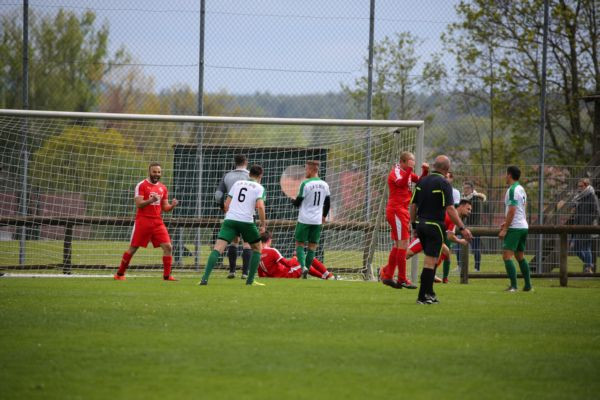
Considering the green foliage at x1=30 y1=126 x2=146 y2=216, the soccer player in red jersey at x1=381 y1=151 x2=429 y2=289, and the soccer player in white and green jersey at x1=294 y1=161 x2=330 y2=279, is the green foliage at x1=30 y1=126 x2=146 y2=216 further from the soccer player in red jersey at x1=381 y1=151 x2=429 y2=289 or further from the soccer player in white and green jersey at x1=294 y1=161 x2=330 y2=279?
the soccer player in red jersey at x1=381 y1=151 x2=429 y2=289

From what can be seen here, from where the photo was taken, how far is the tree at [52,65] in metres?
20.0

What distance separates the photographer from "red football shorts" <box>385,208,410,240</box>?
1442cm

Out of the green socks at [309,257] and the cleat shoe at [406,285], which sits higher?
the green socks at [309,257]

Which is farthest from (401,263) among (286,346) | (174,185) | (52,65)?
(52,65)

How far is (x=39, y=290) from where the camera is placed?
1245 cm

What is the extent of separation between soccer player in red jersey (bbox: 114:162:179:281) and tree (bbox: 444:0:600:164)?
422 inches

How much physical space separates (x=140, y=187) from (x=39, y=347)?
7.79m

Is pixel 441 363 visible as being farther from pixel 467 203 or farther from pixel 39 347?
pixel 467 203

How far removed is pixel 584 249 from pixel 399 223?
714cm

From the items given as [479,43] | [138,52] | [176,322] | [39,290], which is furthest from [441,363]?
[479,43]

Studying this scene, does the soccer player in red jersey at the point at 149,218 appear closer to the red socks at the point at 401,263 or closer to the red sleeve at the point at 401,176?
the red sleeve at the point at 401,176

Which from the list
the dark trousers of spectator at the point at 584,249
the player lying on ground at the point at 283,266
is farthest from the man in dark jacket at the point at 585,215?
the player lying on ground at the point at 283,266

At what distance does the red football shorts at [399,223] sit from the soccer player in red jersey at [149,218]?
12.1 ft

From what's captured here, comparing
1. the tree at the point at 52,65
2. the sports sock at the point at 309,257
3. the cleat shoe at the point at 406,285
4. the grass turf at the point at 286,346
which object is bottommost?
the grass turf at the point at 286,346
